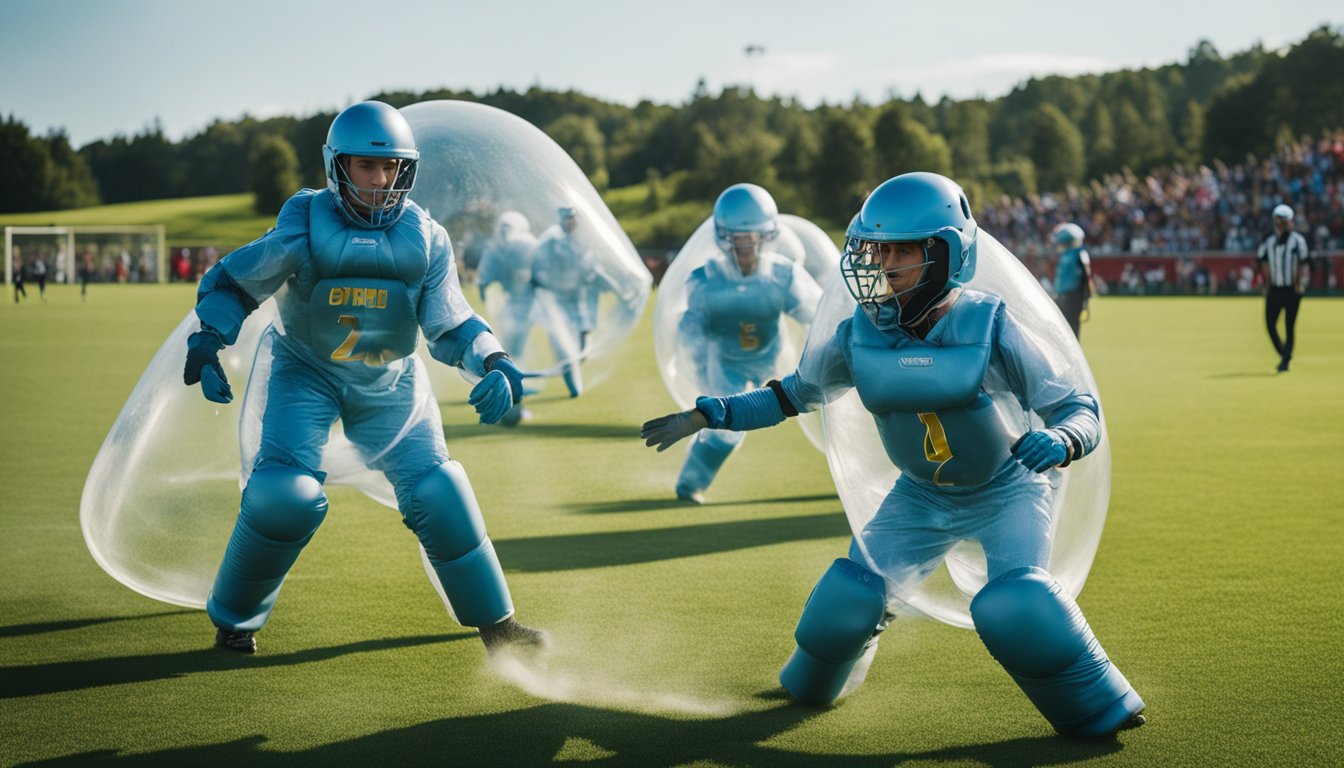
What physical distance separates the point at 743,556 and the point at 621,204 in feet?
302

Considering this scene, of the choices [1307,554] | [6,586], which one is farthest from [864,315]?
[6,586]

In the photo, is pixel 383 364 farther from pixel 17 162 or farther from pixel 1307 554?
pixel 17 162

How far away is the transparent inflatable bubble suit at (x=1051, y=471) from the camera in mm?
4641

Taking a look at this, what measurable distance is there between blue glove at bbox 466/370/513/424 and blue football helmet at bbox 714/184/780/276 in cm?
419

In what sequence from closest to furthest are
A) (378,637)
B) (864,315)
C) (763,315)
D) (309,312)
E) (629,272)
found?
(864,315)
(309,312)
(378,637)
(763,315)
(629,272)

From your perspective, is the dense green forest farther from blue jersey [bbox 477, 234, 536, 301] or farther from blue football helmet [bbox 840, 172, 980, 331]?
blue football helmet [bbox 840, 172, 980, 331]

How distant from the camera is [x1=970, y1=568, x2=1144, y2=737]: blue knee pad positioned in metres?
4.18

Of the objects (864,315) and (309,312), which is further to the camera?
(309,312)

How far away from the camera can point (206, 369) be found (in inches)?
192

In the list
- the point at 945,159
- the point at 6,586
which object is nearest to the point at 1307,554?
the point at 6,586

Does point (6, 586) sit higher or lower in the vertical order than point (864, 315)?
lower

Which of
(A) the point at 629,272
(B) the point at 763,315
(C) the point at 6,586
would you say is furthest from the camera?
(A) the point at 629,272

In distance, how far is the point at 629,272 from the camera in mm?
10203

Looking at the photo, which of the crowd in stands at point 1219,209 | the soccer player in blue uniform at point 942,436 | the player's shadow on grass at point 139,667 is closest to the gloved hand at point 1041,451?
the soccer player in blue uniform at point 942,436
